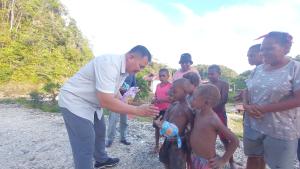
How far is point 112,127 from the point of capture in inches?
198

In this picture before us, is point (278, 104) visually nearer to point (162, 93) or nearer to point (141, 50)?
point (141, 50)

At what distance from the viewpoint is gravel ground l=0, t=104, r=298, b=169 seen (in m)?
4.50

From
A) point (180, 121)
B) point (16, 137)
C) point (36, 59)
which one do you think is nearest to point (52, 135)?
point (16, 137)

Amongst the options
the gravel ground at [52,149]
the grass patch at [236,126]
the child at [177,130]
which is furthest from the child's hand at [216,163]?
the grass patch at [236,126]

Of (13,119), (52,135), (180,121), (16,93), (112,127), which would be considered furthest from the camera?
(16,93)

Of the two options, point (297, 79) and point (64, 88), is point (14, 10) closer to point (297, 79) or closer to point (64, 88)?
point (64, 88)

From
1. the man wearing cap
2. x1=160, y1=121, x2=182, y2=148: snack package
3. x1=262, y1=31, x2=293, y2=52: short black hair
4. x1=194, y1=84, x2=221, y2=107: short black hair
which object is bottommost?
x1=160, y1=121, x2=182, y2=148: snack package

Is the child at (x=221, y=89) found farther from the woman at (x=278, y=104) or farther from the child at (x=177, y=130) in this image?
the woman at (x=278, y=104)

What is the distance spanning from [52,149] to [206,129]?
140 inches

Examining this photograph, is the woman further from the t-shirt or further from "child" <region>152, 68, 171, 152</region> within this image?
"child" <region>152, 68, 171, 152</region>

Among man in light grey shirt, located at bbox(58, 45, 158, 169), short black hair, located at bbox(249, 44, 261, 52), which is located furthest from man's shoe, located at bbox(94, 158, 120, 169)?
short black hair, located at bbox(249, 44, 261, 52)

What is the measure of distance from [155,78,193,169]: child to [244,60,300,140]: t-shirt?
0.72m

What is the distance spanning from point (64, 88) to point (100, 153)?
1328 mm

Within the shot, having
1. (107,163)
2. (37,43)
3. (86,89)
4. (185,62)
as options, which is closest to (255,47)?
(185,62)
